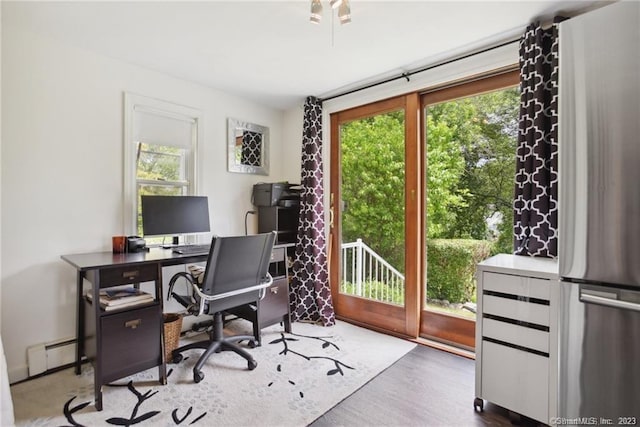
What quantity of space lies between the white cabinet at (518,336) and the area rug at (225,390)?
76 cm

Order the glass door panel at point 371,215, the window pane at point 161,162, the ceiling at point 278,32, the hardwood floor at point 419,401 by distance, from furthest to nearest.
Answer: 1. the glass door panel at point 371,215
2. the window pane at point 161,162
3. the ceiling at point 278,32
4. the hardwood floor at point 419,401

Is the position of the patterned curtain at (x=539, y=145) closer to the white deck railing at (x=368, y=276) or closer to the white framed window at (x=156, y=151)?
the white deck railing at (x=368, y=276)

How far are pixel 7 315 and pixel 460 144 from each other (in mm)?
3369

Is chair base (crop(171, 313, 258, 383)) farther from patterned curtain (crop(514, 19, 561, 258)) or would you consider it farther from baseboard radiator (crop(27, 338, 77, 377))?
patterned curtain (crop(514, 19, 561, 258))

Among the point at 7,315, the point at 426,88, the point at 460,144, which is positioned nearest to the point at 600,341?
the point at 460,144

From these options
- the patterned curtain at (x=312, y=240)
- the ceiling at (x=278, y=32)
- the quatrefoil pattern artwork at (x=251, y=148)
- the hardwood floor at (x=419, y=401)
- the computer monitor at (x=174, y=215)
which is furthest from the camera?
the quatrefoil pattern artwork at (x=251, y=148)

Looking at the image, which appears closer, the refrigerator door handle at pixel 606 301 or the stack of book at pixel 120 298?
the refrigerator door handle at pixel 606 301

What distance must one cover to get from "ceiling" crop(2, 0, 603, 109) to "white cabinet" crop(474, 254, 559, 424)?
1.45 metres

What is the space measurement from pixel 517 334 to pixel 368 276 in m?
1.53

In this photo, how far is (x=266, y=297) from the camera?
8.77 feet

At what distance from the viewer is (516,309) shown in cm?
165

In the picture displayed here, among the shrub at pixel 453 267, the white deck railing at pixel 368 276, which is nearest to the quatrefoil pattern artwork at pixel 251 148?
the white deck railing at pixel 368 276

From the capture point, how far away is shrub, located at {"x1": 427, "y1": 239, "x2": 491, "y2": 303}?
2.47 meters

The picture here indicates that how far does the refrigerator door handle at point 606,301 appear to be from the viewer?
1125 mm
